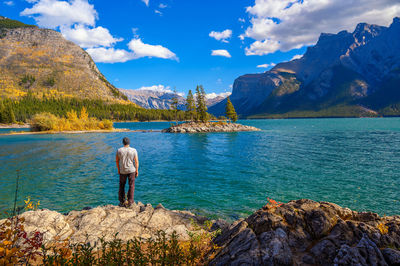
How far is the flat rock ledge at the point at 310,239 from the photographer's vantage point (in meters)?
4.74

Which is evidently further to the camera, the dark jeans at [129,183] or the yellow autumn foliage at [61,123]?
the yellow autumn foliage at [61,123]

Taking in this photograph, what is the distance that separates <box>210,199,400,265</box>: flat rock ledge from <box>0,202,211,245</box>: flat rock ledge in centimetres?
294

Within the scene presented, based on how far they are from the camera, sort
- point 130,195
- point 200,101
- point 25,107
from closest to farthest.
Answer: point 130,195 → point 200,101 → point 25,107

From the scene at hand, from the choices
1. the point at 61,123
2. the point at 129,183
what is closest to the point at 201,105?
the point at 61,123

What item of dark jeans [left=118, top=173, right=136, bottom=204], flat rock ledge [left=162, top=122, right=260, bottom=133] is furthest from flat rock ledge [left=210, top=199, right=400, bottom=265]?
flat rock ledge [left=162, top=122, right=260, bottom=133]

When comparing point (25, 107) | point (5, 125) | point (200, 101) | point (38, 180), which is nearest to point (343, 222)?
point (38, 180)

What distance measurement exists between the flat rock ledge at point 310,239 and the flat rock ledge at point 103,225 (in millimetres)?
2941

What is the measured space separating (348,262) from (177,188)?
50.5ft

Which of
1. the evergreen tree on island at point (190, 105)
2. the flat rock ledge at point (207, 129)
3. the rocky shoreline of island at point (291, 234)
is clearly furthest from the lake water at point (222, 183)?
the evergreen tree on island at point (190, 105)

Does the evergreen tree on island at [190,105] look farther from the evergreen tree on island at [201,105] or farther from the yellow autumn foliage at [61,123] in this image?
the yellow autumn foliage at [61,123]

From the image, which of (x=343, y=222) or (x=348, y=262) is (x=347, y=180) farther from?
(x=348, y=262)

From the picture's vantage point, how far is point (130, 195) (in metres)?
12.3

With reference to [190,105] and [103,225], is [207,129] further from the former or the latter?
[103,225]

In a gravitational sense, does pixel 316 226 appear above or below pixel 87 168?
above
